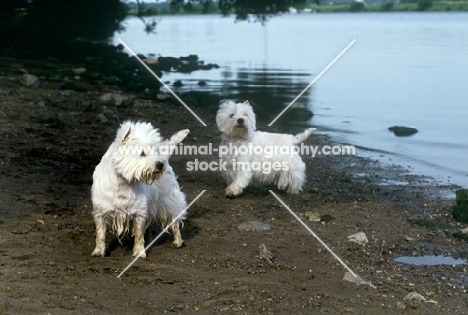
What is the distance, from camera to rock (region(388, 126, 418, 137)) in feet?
59.7

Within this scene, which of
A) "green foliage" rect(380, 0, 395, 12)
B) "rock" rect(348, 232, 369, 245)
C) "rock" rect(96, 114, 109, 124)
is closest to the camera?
"rock" rect(348, 232, 369, 245)

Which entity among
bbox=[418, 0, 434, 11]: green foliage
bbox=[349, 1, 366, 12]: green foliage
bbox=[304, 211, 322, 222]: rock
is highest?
bbox=[304, 211, 322, 222]: rock

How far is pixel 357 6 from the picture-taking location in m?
112

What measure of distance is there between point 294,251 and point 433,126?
12310 millimetres

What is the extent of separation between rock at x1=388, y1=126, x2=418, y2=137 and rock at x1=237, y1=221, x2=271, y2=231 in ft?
31.5

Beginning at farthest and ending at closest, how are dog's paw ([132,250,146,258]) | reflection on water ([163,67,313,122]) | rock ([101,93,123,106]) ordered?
1. reflection on water ([163,67,313,122])
2. rock ([101,93,123,106])
3. dog's paw ([132,250,146,258])

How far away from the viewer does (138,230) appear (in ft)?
24.6

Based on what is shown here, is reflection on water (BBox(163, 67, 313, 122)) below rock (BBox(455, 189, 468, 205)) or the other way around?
below

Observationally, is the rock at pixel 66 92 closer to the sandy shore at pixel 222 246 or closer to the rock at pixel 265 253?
the sandy shore at pixel 222 246

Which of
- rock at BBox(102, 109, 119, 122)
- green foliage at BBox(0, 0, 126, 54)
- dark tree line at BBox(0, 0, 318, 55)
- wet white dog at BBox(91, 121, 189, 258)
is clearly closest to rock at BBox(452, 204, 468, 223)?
wet white dog at BBox(91, 121, 189, 258)

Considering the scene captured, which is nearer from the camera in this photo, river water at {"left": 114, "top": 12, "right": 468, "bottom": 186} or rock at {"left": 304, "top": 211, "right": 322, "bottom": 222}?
rock at {"left": 304, "top": 211, "right": 322, "bottom": 222}

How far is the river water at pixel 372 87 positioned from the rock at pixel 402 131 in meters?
0.17

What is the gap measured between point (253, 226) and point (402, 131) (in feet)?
33.0

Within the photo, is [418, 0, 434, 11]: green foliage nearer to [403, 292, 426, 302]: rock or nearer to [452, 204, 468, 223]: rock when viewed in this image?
[452, 204, 468, 223]: rock
